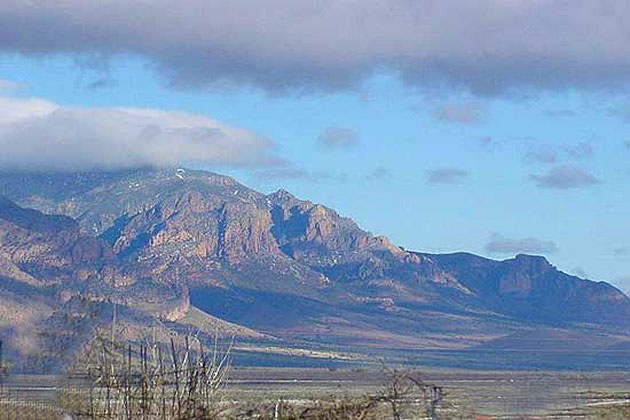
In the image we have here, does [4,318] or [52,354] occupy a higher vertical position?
[4,318]

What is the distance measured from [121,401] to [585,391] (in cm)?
7326

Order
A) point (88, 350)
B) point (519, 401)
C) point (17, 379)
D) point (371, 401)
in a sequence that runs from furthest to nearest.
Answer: point (519, 401)
point (17, 379)
point (88, 350)
point (371, 401)

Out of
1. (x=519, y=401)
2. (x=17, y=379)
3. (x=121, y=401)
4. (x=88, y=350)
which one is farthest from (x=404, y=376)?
(x=519, y=401)

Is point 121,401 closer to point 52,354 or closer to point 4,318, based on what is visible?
point 52,354

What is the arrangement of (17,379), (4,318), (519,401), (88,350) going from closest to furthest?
(88,350)
(17,379)
(519,401)
(4,318)

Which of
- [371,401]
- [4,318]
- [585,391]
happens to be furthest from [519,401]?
[4,318]

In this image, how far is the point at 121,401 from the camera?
3622cm

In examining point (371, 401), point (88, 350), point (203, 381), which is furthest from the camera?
point (88, 350)

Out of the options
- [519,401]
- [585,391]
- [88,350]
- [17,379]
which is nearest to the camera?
[88,350]

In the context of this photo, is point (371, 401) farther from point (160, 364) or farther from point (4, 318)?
point (4, 318)

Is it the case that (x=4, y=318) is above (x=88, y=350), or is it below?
above

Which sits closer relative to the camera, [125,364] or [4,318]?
[125,364]

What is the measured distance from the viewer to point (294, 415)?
33625 millimetres

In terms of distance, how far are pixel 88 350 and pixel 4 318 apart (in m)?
152
